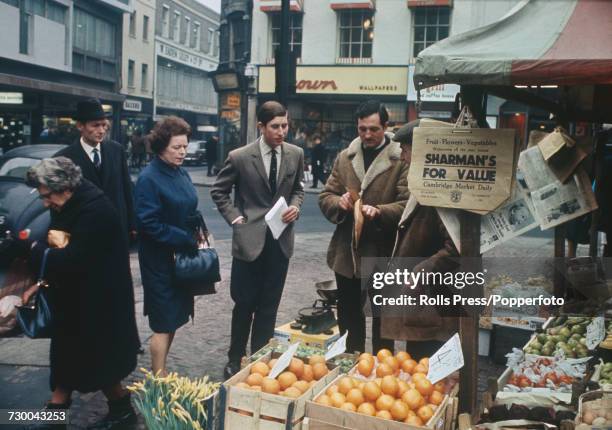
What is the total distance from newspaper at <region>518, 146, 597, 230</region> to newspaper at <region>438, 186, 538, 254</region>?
0.05 meters

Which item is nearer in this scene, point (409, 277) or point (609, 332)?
point (409, 277)

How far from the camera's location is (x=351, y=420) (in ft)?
9.61

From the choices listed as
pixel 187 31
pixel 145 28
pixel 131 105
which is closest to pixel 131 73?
pixel 145 28

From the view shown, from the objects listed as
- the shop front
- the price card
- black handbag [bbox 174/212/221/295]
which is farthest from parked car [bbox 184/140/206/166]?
the price card

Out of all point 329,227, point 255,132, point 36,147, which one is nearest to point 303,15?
point 255,132

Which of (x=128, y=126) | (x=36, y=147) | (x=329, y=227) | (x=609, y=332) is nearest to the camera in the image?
(x=609, y=332)

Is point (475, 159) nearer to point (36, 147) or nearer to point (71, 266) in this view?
point (71, 266)

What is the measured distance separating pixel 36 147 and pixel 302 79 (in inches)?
734

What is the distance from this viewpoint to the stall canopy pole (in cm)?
312

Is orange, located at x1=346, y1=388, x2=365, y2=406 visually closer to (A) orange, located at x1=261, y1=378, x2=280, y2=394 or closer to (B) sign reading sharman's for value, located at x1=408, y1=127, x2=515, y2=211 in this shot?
(A) orange, located at x1=261, y1=378, x2=280, y2=394

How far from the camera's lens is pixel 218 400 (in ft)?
10.3

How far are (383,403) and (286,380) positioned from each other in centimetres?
56

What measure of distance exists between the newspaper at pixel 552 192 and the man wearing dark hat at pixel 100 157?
11.2 feet

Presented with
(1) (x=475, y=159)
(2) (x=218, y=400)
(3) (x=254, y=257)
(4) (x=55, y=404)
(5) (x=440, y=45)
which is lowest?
(4) (x=55, y=404)
